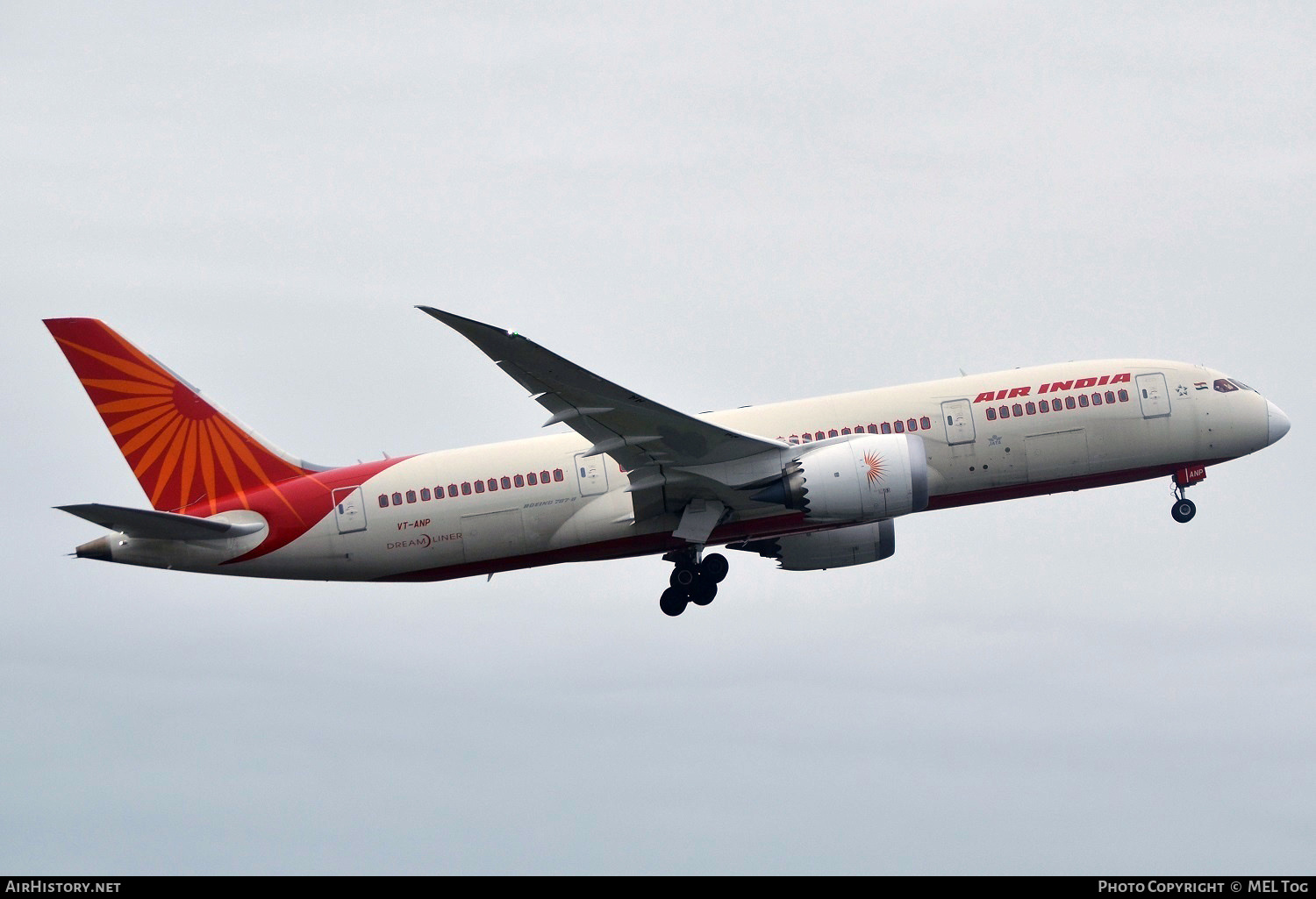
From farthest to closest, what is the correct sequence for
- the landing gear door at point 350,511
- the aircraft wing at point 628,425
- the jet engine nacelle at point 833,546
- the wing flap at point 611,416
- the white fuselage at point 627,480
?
1. the jet engine nacelle at point 833,546
2. the landing gear door at point 350,511
3. the white fuselage at point 627,480
4. the aircraft wing at point 628,425
5. the wing flap at point 611,416

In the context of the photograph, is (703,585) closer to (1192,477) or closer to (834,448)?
(834,448)

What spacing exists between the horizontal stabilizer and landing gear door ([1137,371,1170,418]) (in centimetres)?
2514

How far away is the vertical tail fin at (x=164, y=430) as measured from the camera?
47.4 meters

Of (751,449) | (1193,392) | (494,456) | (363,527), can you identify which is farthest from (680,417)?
(1193,392)

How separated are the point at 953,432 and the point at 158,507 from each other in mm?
22666

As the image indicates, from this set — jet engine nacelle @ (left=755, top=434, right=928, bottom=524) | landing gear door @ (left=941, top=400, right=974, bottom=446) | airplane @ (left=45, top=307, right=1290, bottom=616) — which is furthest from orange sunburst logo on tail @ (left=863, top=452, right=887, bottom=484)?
landing gear door @ (left=941, top=400, right=974, bottom=446)

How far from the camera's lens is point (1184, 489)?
48.3 metres

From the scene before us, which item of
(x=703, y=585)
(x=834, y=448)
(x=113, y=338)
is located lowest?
(x=703, y=585)

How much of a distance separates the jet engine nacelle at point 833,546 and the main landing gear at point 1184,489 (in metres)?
8.43

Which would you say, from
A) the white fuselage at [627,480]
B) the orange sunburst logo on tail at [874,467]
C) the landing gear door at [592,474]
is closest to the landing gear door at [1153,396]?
the white fuselage at [627,480]

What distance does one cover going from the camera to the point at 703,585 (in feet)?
157

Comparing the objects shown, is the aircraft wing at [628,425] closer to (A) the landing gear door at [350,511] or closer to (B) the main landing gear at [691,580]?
(B) the main landing gear at [691,580]

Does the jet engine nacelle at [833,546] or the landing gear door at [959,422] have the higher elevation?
the landing gear door at [959,422]

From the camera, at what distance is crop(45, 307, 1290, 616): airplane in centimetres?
4525
